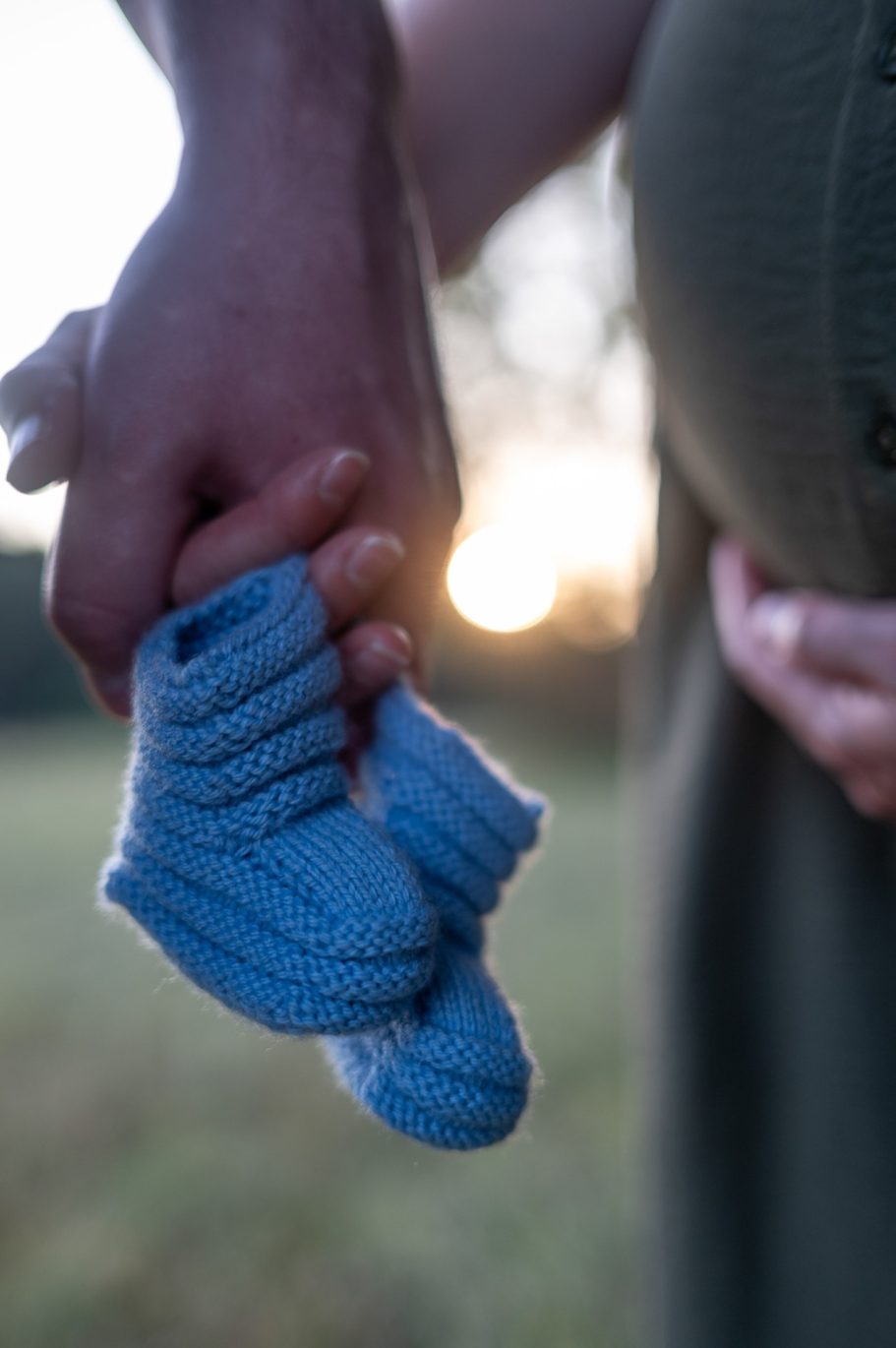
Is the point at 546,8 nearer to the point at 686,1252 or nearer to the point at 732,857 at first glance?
the point at 732,857

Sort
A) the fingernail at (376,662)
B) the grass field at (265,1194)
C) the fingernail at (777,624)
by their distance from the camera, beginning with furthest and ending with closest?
1. the grass field at (265,1194)
2. the fingernail at (777,624)
3. the fingernail at (376,662)

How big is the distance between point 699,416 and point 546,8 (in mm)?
314

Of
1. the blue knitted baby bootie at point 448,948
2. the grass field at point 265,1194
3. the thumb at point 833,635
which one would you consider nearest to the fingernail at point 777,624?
the thumb at point 833,635

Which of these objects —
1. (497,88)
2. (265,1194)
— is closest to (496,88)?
(497,88)

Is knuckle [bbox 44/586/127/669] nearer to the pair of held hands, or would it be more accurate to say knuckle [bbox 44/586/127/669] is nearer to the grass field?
the pair of held hands

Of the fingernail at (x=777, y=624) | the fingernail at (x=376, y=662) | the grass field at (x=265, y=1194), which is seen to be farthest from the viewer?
the grass field at (x=265, y=1194)

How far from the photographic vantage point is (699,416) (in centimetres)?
67

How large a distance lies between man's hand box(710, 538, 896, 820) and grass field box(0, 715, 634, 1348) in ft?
2.10


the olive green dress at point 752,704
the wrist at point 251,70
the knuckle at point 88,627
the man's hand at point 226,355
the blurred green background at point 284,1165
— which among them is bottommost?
the blurred green background at point 284,1165

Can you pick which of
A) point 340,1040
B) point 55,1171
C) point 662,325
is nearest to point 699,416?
point 662,325

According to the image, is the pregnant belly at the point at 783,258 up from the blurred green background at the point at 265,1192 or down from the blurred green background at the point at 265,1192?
up

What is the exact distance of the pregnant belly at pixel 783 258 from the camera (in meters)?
0.51

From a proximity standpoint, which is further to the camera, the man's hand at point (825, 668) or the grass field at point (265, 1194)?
the grass field at point (265, 1194)

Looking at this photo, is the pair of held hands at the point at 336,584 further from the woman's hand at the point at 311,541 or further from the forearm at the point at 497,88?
the forearm at the point at 497,88
